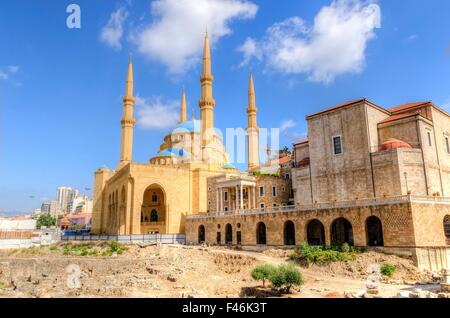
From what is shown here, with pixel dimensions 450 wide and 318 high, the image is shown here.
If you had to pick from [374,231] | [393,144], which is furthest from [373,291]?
[393,144]

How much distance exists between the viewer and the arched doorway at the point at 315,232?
30.3 meters

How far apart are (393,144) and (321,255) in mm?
11126

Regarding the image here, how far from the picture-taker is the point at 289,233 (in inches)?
1264

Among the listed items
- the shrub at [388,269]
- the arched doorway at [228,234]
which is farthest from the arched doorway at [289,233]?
the shrub at [388,269]

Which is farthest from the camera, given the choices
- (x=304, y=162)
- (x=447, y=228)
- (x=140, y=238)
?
(x=140, y=238)

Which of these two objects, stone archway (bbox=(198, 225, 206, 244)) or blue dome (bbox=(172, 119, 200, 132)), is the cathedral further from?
stone archway (bbox=(198, 225, 206, 244))

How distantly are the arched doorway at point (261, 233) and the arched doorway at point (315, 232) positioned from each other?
4755 millimetres

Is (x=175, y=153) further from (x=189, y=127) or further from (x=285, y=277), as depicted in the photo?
(x=285, y=277)

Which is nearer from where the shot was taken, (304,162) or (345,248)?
(345,248)

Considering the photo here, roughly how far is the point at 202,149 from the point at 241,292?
34284 mm
